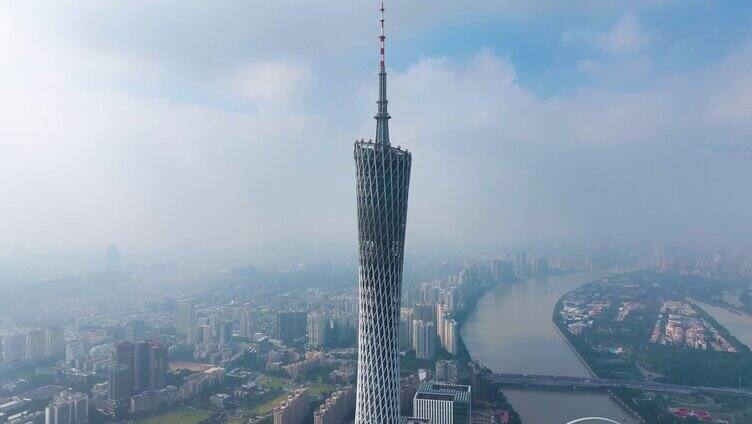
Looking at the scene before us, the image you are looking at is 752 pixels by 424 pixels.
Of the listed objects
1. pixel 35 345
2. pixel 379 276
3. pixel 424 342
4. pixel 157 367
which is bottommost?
pixel 424 342

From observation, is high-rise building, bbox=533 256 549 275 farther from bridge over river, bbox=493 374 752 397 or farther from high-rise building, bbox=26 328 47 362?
high-rise building, bbox=26 328 47 362

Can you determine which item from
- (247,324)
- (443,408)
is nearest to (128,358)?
(247,324)

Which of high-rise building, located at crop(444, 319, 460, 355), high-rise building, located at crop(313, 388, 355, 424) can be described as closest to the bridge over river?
high-rise building, located at crop(444, 319, 460, 355)

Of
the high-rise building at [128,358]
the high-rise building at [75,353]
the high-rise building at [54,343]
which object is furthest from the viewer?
the high-rise building at [54,343]

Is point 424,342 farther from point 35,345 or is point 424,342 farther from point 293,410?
point 35,345

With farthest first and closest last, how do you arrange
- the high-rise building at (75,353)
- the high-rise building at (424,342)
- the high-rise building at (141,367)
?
the high-rise building at (424,342) → the high-rise building at (75,353) → the high-rise building at (141,367)

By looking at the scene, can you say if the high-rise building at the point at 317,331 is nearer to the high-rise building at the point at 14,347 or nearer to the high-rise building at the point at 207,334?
the high-rise building at the point at 207,334

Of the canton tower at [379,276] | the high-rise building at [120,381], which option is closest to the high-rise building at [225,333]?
the high-rise building at [120,381]
